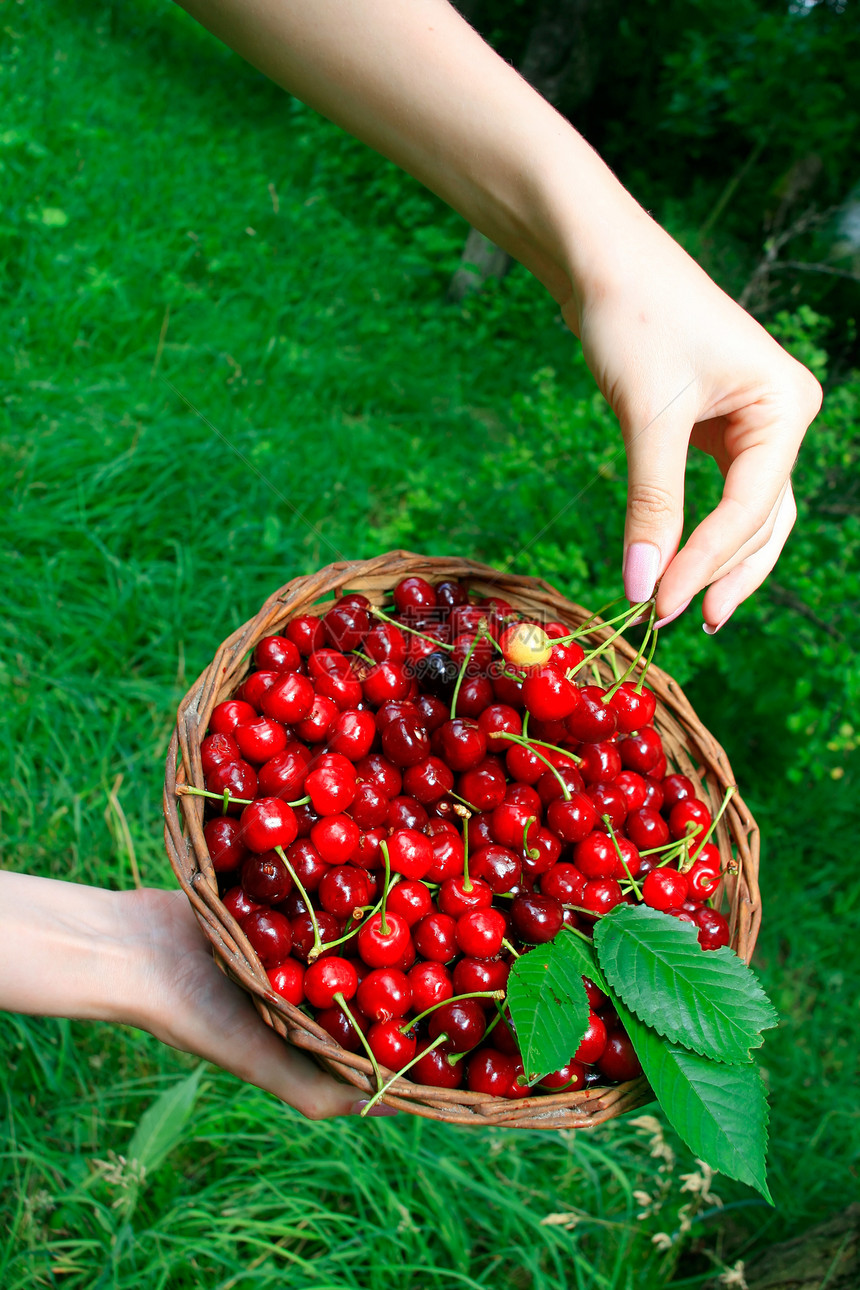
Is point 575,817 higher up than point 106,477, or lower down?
higher up

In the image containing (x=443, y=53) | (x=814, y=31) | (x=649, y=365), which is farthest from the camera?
(x=814, y=31)

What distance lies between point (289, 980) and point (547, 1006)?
47 centimetres

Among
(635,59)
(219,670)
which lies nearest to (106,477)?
(219,670)

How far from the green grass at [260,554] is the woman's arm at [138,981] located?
0.46 meters

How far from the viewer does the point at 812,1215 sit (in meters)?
2.19

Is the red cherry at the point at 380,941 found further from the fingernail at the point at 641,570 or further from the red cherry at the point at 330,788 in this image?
the fingernail at the point at 641,570

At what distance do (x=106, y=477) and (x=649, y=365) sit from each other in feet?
7.33

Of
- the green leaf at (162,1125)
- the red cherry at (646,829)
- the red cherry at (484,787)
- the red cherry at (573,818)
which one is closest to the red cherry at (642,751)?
the red cherry at (646,829)

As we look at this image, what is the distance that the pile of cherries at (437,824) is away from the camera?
1.44 m

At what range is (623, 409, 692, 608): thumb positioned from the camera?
56.9 inches

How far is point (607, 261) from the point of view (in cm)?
153

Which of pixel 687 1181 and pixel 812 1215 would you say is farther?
pixel 812 1215

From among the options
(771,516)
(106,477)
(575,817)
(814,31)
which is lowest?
(106,477)

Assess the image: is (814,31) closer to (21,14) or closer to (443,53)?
(443,53)
